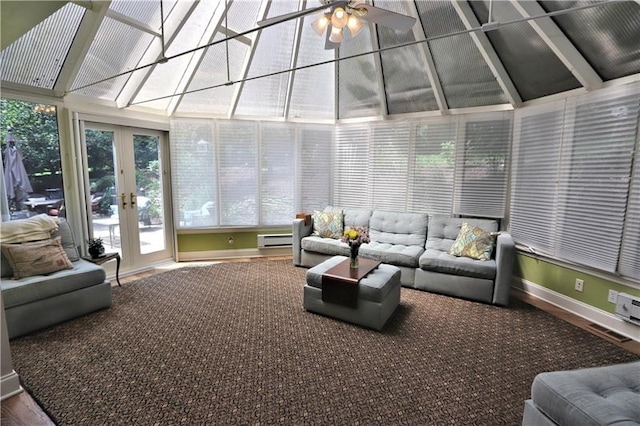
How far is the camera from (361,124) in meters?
5.36

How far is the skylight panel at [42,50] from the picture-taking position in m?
3.05

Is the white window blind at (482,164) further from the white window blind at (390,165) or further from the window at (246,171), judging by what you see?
the window at (246,171)

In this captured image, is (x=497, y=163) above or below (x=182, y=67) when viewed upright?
below

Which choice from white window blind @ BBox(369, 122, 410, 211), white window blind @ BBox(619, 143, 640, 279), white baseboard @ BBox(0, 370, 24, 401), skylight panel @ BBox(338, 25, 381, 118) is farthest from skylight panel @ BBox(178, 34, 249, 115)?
white window blind @ BBox(619, 143, 640, 279)

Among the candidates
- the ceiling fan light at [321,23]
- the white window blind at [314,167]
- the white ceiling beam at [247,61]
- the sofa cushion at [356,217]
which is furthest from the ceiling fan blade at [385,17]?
the white window blind at [314,167]

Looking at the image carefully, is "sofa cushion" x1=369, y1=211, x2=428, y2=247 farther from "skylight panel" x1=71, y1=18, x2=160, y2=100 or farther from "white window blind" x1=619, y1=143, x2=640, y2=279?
"skylight panel" x1=71, y1=18, x2=160, y2=100

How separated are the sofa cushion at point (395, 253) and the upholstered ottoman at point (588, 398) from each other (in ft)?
7.88

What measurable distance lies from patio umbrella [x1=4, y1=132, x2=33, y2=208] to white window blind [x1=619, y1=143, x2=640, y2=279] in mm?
6172

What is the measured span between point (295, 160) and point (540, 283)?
3986mm

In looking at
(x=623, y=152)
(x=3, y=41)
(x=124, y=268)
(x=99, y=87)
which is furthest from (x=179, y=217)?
(x=623, y=152)

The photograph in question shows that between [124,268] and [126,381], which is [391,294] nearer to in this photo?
[126,381]

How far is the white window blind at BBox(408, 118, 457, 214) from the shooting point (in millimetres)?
4684

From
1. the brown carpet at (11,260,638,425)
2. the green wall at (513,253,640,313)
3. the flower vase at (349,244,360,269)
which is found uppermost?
the flower vase at (349,244,360,269)

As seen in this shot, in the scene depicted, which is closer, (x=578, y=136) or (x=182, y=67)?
(x=578, y=136)
